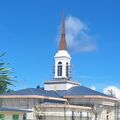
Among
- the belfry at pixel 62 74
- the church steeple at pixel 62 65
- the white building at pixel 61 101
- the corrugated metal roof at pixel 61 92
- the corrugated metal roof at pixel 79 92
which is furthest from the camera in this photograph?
the church steeple at pixel 62 65

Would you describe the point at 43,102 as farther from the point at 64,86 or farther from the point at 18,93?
the point at 64,86

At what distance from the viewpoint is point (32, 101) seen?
6000 centimetres

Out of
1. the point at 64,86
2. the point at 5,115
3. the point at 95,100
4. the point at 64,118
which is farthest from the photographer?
the point at 64,86

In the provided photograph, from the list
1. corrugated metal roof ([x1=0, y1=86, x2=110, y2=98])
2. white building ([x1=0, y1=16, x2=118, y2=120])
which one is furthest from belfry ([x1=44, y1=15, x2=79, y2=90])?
corrugated metal roof ([x1=0, y1=86, x2=110, y2=98])

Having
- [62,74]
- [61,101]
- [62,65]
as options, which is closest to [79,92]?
[61,101]

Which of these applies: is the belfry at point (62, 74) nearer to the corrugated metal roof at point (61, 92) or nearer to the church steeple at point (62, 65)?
the church steeple at point (62, 65)

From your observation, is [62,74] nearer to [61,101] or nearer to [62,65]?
[62,65]

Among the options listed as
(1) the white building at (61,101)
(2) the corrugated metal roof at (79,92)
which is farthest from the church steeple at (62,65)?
(2) the corrugated metal roof at (79,92)

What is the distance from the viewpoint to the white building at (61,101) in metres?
59.1

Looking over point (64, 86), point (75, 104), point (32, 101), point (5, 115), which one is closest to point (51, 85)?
point (64, 86)

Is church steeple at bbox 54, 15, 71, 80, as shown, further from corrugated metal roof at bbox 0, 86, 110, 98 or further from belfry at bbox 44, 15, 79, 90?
corrugated metal roof at bbox 0, 86, 110, 98

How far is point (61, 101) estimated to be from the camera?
6512 centimetres

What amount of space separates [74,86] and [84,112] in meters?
8.30

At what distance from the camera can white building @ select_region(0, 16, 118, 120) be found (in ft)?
194
